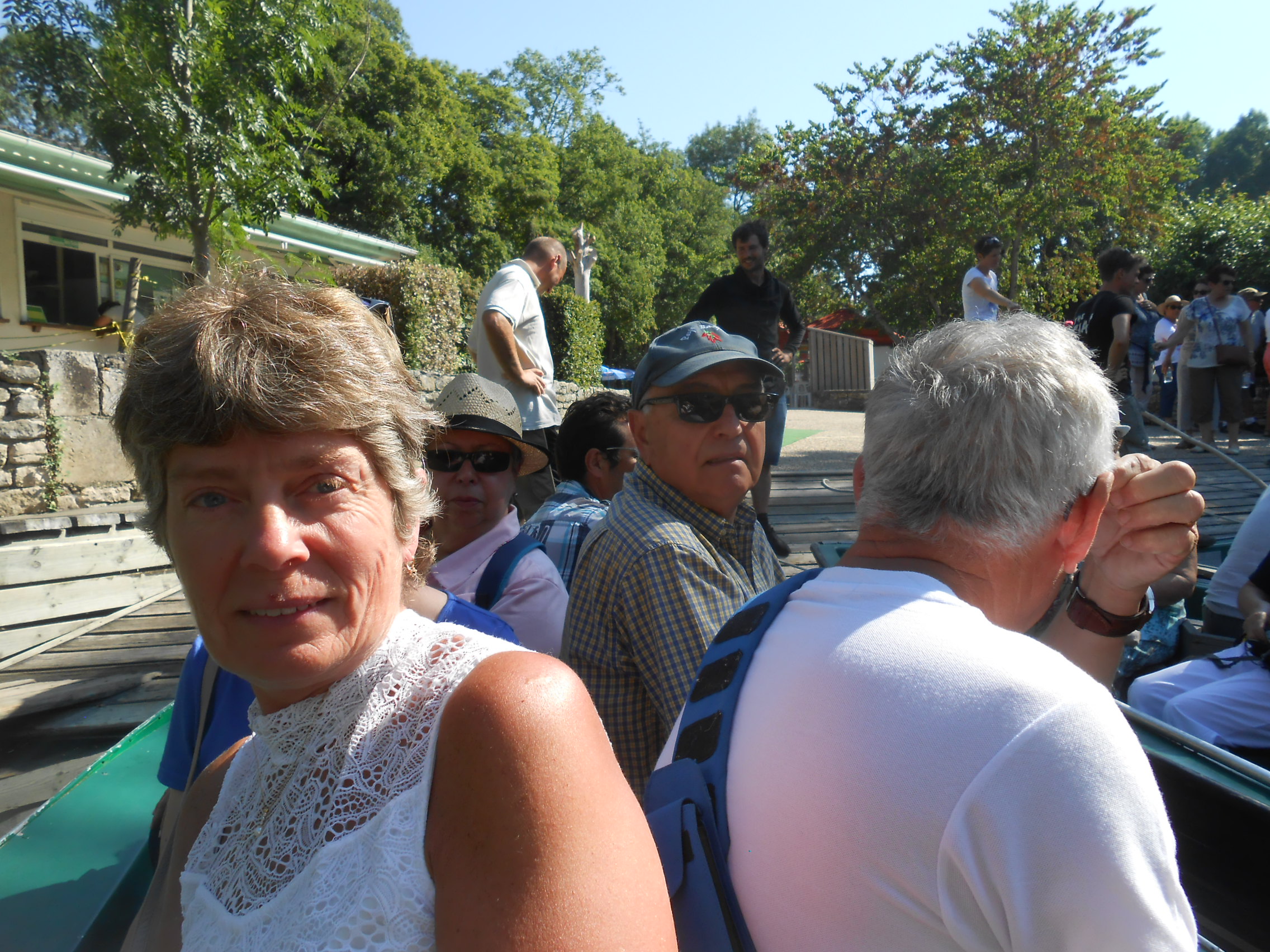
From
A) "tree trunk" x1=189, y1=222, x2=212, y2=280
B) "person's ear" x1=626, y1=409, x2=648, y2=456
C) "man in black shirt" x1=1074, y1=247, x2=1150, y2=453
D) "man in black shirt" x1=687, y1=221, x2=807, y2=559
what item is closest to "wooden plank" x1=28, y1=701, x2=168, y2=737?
"person's ear" x1=626, y1=409, x2=648, y2=456

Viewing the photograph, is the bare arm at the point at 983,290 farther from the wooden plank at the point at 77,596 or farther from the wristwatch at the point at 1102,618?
the wooden plank at the point at 77,596

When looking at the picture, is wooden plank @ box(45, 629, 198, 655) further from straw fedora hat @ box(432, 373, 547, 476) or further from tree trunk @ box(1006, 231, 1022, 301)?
tree trunk @ box(1006, 231, 1022, 301)

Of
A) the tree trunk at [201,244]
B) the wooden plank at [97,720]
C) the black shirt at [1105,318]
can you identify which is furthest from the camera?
the tree trunk at [201,244]

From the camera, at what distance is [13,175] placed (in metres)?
9.72

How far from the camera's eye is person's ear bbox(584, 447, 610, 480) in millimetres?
3777

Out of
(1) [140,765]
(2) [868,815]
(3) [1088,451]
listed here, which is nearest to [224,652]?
(2) [868,815]

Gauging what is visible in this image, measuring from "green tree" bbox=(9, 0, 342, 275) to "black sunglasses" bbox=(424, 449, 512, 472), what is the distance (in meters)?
6.48

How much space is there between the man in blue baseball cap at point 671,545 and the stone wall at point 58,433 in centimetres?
530

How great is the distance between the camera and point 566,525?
3.20 m

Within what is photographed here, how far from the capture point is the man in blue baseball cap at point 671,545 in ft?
6.29

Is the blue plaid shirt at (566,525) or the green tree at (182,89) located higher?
the green tree at (182,89)

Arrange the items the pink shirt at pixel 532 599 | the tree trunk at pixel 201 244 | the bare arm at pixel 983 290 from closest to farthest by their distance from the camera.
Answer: the pink shirt at pixel 532 599 → the bare arm at pixel 983 290 → the tree trunk at pixel 201 244

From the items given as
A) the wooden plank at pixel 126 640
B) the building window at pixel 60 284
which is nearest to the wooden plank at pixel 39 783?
the wooden plank at pixel 126 640

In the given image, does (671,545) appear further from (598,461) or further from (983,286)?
(983,286)
